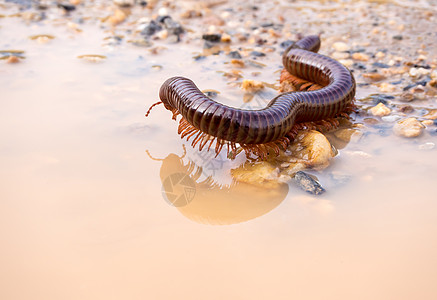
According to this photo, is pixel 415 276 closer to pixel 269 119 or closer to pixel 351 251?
pixel 351 251

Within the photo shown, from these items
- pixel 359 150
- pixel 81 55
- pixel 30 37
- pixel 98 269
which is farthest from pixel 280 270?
pixel 30 37

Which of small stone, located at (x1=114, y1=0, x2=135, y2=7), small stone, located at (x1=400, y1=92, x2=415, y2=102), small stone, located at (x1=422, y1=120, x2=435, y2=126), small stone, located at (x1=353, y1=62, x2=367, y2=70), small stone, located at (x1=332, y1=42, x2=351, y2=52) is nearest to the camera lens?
small stone, located at (x1=422, y1=120, x2=435, y2=126)

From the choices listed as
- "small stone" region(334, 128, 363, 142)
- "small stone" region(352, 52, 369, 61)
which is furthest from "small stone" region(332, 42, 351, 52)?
"small stone" region(334, 128, 363, 142)

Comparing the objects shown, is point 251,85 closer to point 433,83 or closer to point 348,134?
point 348,134

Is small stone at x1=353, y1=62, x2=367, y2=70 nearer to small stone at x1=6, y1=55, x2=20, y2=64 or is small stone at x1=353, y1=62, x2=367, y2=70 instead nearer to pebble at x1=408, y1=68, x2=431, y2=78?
pebble at x1=408, y1=68, x2=431, y2=78

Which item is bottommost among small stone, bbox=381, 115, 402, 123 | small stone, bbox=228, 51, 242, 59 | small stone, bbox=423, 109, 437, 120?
small stone, bbox=228, 51, 242, 59

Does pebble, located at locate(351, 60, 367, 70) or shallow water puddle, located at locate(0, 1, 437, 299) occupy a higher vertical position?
pebble, located at locate(351, 60, 367, 70)

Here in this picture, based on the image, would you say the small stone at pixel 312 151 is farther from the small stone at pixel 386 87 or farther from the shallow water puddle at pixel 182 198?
the small stone at pixel 386 87
